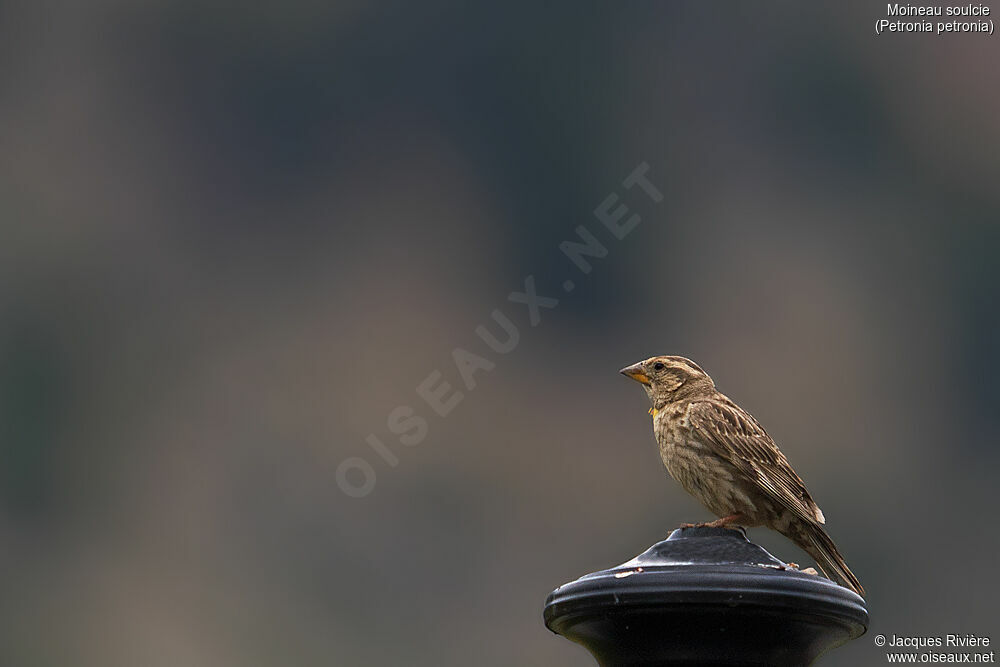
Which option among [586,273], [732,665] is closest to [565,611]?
[732,665]

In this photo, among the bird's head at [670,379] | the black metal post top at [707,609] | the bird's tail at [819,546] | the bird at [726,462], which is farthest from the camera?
the bird's head at [670,379]

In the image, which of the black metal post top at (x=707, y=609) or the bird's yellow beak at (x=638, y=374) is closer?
the black metal post top at (x=707, y=609)

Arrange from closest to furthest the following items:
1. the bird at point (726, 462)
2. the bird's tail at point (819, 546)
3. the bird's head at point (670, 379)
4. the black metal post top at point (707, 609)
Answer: the black metal post top at point (707, 609), the bird's tail at point (819, 546), the bird at point (726, 462), the bird's head at point (670, 379)

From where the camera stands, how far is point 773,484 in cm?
546

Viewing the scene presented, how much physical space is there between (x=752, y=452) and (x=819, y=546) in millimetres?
536

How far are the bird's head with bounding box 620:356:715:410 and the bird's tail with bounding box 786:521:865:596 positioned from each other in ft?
2.78

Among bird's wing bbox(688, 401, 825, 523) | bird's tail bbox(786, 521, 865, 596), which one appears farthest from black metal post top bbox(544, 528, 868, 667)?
bird's wing bbox(688, 401, 825, 523)

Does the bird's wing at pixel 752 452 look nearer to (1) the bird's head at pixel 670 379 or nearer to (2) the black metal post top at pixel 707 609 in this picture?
(1) the bird's head at pixel 670 379

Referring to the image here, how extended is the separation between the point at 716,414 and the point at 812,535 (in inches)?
29.8

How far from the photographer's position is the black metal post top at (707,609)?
145 inches

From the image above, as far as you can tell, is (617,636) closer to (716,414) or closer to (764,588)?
(764,588)

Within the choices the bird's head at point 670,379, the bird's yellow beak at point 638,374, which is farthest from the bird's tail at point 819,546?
the bird's yellow beak at point 638,374

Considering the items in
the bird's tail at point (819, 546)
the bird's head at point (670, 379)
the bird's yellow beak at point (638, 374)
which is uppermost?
the bird's yellow beak at point (638, 374)

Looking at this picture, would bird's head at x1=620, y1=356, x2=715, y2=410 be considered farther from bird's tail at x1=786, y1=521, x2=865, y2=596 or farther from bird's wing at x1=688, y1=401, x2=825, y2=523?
bird's tail at x1=786, y1=521, x2=865, y2=596
